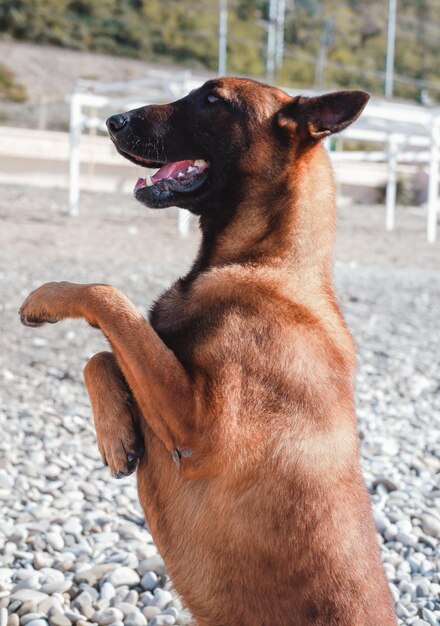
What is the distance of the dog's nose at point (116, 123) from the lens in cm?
325

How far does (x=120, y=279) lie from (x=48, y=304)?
827cm

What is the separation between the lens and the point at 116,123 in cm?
326

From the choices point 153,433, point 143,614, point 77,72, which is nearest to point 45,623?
point 143,614

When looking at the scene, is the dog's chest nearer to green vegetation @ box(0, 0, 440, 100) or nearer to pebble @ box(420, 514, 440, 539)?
pebble @ box(420, 514, 440, 539)

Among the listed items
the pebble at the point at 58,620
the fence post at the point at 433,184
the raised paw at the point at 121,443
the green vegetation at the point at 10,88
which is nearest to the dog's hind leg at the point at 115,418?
the raised paw at the point at 121,443

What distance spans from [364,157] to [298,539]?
16.3m

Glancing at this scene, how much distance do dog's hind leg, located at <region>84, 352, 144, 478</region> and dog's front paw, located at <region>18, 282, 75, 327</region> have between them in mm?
222

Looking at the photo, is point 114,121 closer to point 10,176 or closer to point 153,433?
point 153,433

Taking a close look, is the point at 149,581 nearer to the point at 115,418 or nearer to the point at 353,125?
the point at 115,418

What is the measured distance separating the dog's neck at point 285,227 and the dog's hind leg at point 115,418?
52 cm

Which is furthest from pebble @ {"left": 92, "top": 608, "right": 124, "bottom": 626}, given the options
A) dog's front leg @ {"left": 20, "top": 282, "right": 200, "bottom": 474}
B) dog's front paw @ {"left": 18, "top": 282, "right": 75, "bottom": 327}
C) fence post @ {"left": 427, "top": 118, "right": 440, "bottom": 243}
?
fence post @ {"left": 427, "top": 118, "right": 440, "bottom": 243}

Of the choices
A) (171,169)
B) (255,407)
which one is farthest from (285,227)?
(255,407)

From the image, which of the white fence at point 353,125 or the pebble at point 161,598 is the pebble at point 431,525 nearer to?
the pebble at point 161,598

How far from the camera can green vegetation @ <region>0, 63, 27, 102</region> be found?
30484 millimetres
